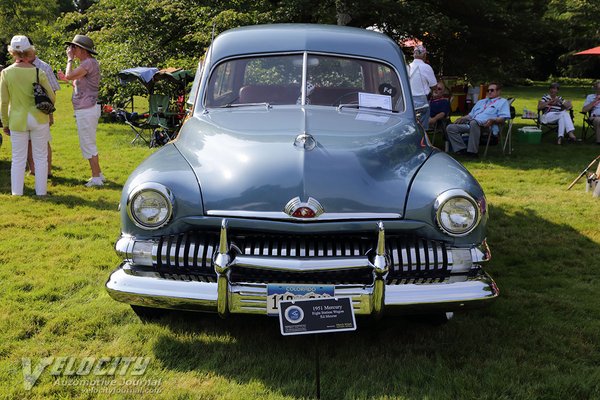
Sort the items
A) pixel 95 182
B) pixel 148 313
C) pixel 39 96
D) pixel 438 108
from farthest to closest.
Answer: pixel 438 108 → pixel 95 182 → pixel 39 96 → pixel 148 313

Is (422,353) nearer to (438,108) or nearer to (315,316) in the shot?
(315,316)

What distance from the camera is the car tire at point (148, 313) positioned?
3822 mm

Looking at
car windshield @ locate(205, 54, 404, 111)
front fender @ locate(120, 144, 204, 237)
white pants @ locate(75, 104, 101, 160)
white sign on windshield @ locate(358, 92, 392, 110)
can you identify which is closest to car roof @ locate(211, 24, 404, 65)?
car windshield @ locate(205, 54, 404, 111)

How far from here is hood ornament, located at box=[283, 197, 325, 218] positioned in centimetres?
314

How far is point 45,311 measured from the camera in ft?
13.1

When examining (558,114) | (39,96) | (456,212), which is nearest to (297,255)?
(456,212)

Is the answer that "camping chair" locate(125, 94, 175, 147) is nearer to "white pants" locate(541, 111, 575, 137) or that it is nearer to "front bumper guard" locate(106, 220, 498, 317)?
"white pants" locate(541, 111, 575, 137)

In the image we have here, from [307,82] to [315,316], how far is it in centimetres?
221

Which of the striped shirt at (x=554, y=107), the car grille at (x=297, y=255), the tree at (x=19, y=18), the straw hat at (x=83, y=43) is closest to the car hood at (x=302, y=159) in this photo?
the car grille at (x=297, y=255)

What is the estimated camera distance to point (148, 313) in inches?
152

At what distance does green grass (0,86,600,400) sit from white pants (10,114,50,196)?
1.36m

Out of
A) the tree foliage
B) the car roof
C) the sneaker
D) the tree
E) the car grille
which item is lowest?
the sneaker

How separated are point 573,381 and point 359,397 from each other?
1210 mm

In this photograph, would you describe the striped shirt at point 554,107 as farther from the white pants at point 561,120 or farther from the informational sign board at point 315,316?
the informational sign board at point 315,316
